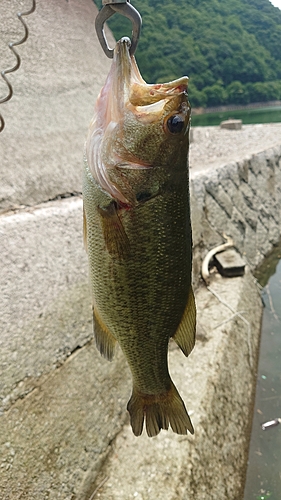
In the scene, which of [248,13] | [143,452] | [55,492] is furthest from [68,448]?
[248,13]

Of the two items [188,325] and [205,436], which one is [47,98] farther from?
[205,436]

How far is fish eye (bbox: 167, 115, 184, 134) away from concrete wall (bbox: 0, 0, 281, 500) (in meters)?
1.15

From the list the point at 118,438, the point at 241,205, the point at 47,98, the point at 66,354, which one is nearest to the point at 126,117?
the point at 66,354

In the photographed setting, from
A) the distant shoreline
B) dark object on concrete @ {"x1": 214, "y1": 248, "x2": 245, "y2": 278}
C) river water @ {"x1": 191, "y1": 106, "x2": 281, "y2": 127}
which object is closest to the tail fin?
dark object on concrete @ {"x1": 214, "y1": 248, "x2": 245, "y2": 278}

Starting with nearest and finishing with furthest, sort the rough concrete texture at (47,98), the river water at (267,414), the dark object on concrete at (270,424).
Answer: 1. the rough concrete texture at (47,98)
2. the river water at (267,414)
3. the dark object on concrete at (270,424)

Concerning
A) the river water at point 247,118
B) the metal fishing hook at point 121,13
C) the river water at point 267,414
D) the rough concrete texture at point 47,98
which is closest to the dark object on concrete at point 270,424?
the river water at point 267,414

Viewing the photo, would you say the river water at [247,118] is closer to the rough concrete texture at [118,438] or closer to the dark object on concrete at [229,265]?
the dark object on concrete at [229,265]

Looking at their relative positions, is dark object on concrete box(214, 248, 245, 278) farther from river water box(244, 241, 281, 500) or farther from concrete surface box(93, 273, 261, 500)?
river water box(244, 241, 281, 500)

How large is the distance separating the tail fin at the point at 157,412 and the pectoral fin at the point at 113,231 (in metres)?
0.69

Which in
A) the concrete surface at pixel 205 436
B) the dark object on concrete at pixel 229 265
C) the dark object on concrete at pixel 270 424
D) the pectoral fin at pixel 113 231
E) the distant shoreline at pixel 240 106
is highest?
the distant shoreline at pixel 240 106

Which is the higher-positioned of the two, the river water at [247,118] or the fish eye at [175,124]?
the river water at [247,118]

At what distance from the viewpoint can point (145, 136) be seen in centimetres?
130

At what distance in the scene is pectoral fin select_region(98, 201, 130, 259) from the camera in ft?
4.34

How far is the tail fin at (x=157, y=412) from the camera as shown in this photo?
1.60 metres
